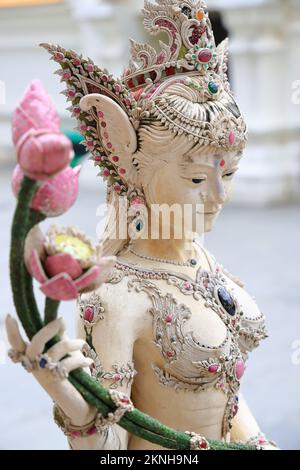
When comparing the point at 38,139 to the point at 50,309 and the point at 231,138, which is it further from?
the point at 231,138

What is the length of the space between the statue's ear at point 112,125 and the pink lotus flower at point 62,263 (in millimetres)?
402

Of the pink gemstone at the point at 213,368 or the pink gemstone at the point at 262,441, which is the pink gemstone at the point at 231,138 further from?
the pink gemstone at the point at 262,441

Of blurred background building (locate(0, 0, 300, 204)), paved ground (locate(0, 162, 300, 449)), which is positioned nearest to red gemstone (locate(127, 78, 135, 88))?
paved ground (locate(0, 162, 300, 449))

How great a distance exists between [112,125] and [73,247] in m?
0.43

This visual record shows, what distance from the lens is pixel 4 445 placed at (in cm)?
318

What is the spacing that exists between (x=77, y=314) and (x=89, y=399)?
1.08ft

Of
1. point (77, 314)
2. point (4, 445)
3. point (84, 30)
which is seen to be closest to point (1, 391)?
point (4, 445)

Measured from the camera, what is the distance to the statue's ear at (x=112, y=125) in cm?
163

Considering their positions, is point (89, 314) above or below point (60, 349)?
above

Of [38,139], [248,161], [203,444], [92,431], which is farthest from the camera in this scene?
[248,161]

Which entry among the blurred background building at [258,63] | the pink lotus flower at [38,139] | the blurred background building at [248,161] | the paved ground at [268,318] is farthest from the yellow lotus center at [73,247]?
the blurred background building at [258,63]

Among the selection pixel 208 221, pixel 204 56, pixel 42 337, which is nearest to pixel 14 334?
pixel 42 337

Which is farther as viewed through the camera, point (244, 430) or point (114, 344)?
point (244, 430)

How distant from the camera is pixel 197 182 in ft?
5.48
